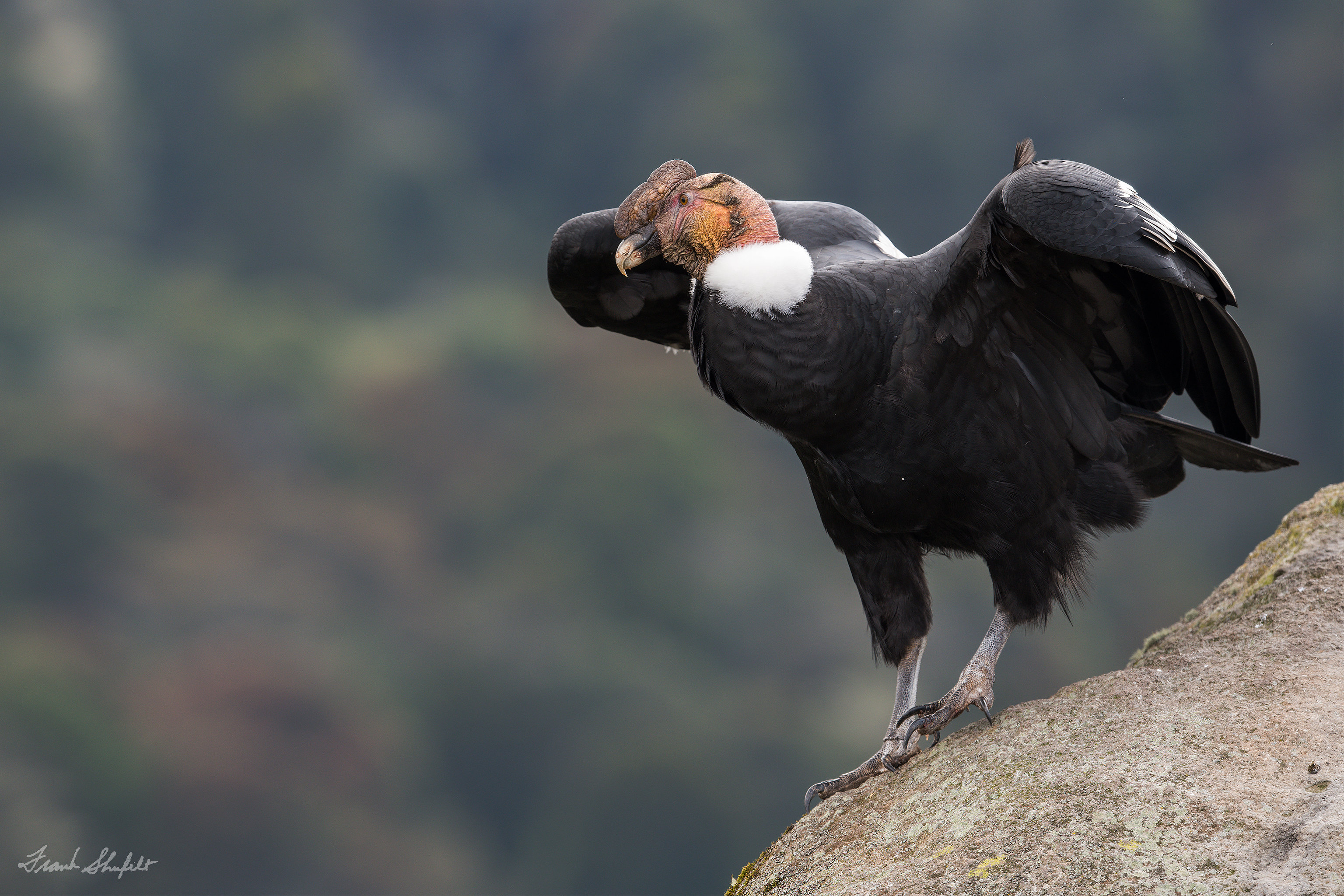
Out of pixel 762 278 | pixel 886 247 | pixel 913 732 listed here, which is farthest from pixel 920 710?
pixel 886 247

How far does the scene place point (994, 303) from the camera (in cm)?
349

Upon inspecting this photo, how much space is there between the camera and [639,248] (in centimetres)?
361

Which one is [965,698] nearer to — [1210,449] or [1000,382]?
[1000,382]

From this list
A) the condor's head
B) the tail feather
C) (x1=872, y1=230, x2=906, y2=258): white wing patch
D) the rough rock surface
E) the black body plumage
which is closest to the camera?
the rough rock surface

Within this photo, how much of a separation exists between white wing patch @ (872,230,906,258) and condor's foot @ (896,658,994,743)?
152 cm

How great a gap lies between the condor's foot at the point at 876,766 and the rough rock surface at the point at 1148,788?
7 centimetres

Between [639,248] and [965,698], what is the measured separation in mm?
1658

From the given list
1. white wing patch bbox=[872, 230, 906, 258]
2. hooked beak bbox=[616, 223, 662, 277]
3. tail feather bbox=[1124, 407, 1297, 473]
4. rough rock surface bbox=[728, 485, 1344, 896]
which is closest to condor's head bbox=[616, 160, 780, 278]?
hooked beak bbox=[616, 223, 662, 277]

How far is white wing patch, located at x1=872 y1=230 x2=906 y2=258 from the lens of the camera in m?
4.28

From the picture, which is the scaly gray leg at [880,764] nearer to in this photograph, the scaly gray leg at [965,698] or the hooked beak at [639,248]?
the scaly gray leg at [965,698]

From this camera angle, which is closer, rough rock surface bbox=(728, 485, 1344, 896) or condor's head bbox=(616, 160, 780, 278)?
rough rock surface bbox=(728, 485, 1344, 896)

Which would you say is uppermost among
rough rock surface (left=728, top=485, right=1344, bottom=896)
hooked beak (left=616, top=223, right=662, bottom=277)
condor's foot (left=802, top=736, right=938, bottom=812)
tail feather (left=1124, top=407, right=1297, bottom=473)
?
hooked beak (left=616, top=223, right=662, bottom=277)

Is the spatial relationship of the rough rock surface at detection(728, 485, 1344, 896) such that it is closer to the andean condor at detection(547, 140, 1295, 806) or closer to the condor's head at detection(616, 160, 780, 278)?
the andean condor at detection(547, 140, 1295, 806)

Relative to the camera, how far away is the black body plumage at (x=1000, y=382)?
3.33 meters
